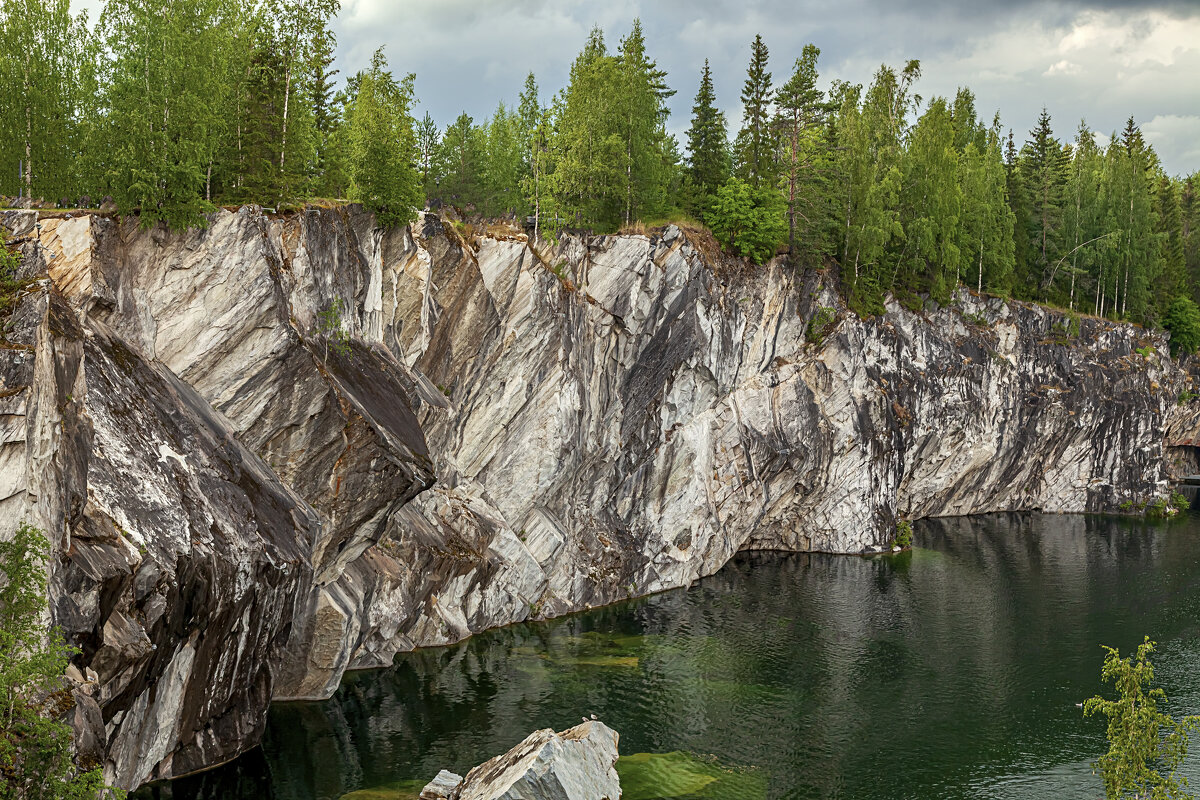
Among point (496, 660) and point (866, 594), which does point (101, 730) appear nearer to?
point (496, 660)

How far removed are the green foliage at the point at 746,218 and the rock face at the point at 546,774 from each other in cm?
4442

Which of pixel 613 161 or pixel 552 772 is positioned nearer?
pixel 552 772

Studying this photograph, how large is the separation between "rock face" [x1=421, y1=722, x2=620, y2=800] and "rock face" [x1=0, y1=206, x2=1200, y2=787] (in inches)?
372

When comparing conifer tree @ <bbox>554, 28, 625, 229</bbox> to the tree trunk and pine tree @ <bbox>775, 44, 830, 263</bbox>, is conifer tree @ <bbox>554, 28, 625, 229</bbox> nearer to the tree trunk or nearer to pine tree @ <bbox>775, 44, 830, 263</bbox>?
pine tree @ <bbox>775, 44, 830, 263</bbox>

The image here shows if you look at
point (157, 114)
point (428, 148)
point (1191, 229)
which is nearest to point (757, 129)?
point (428, 148)

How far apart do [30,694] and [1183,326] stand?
116905 mm

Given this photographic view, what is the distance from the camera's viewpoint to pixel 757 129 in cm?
7612

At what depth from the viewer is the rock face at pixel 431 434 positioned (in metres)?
28.3

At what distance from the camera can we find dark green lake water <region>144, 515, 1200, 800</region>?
35.4m

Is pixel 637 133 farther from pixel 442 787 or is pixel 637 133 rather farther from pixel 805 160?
pixel 442 787

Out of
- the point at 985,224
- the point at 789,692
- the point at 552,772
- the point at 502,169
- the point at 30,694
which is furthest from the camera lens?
the point at 985,224

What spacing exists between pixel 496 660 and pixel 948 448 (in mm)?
54868

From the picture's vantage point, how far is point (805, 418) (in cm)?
7262

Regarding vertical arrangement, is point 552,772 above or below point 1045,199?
below
